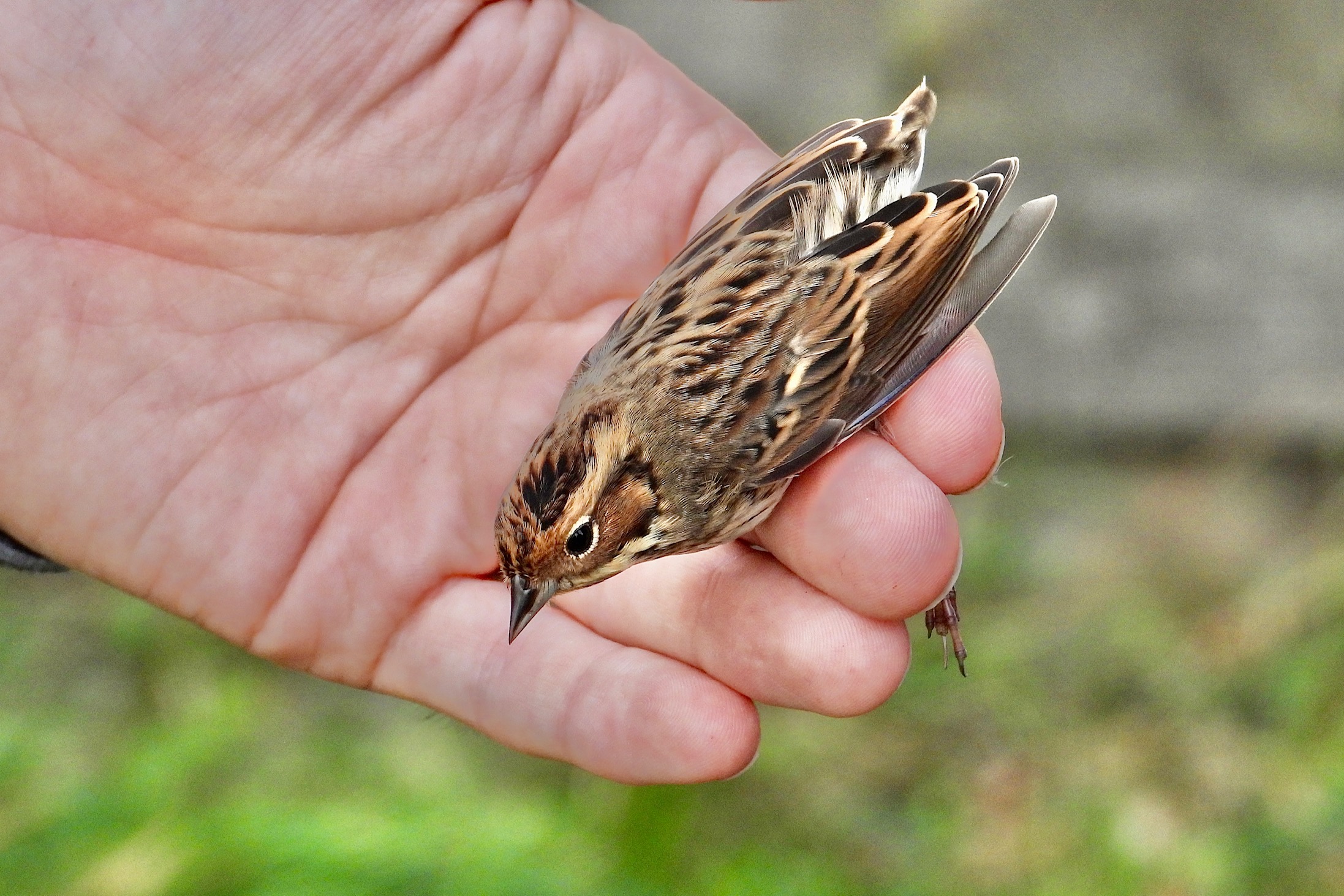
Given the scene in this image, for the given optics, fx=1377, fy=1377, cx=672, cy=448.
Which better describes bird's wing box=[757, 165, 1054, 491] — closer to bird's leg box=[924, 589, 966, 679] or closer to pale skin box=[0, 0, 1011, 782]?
pale skin box=[0, 0, 1011, 782]

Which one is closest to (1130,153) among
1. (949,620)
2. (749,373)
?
(949,620)

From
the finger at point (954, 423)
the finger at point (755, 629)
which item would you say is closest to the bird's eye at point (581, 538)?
the finger at point (755, 629)

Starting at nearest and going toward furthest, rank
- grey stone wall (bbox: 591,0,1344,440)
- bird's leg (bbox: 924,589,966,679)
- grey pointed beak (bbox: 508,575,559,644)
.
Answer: grey pointed beak (bbox: 508,575,559,644) → bird's leg (bbox: 924,589,966,679) → grey stone wall (bbox: 591,0,1344,440)

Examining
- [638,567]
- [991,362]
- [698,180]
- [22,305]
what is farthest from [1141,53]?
[22,305]

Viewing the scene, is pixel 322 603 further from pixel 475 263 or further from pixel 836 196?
pixel 836 196

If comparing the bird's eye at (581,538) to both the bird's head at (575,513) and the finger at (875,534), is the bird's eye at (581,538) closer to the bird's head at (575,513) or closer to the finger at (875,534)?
the bird's head at (575,513)

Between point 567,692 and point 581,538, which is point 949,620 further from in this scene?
point 581,538

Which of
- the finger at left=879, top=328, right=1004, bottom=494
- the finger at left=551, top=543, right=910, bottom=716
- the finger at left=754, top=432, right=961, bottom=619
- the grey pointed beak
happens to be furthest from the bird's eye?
the finger at left=879, top=328, right=1004, bottom=494
